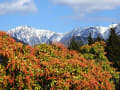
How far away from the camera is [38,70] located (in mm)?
11547

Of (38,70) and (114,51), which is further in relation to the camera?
(114,51)

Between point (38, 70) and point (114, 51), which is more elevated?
point (38, 70)

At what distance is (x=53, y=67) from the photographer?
12.0 m

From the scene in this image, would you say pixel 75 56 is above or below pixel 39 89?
above

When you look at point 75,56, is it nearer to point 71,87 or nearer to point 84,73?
point 84,73

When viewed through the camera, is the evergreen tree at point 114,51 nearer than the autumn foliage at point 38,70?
No

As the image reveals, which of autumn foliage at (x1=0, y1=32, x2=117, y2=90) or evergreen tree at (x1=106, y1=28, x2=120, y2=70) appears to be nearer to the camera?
autumn foliage at (x1=0, y1=32, x2=117, y2=90)

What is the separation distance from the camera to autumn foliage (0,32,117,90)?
Result: 1063cm

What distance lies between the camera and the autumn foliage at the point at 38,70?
10.6 m

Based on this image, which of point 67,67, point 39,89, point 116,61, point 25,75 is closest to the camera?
point 25,75

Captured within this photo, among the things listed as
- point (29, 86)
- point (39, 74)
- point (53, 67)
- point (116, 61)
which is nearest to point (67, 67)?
point (53, 67)

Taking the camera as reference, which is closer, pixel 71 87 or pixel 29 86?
pixel 29 86

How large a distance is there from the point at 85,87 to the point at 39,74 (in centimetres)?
246

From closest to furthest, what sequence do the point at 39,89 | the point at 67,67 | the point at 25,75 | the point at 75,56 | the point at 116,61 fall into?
the point at 25,75, the point at 39,89, the point at 67,67, the point at 75,56, the point at 116,61
